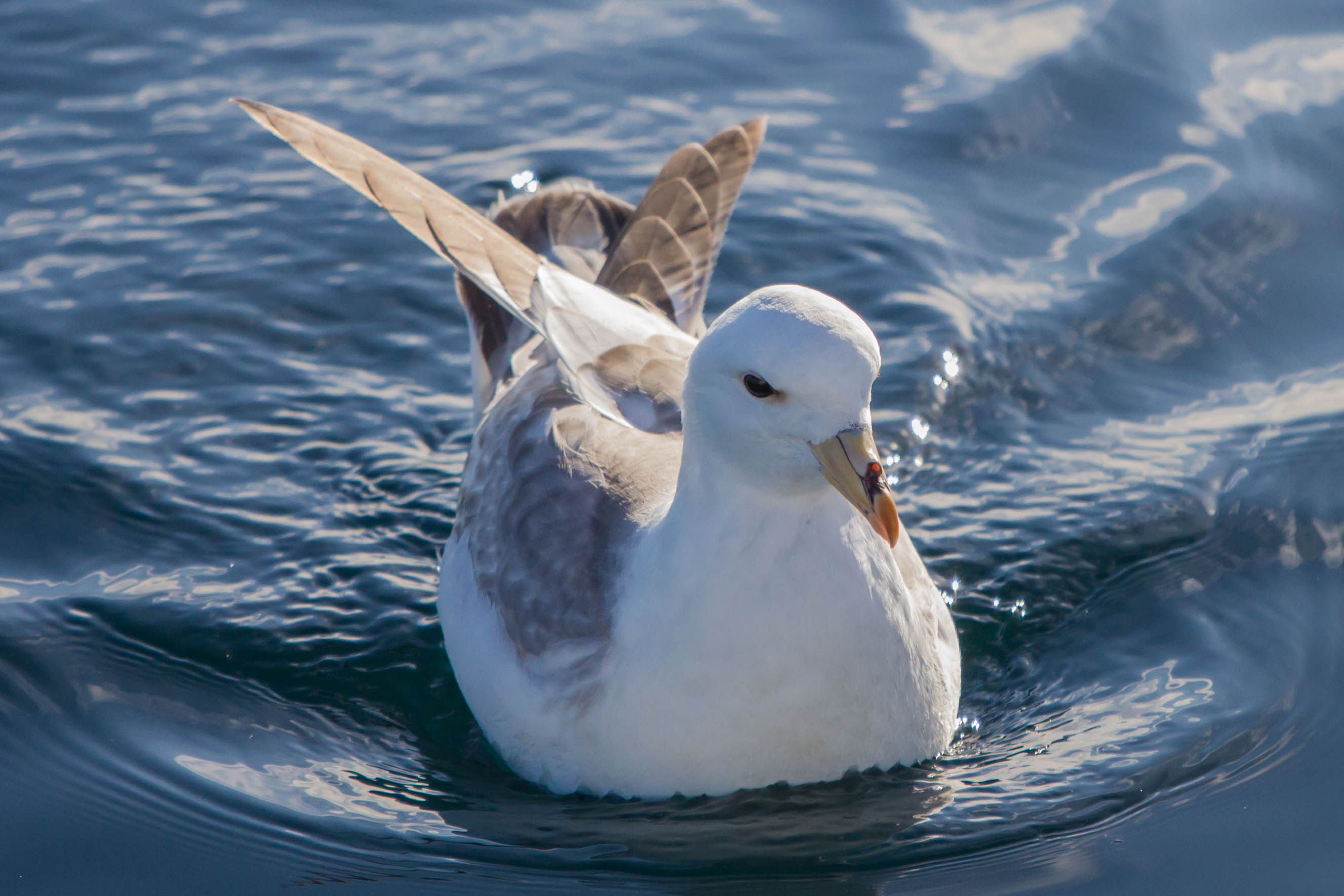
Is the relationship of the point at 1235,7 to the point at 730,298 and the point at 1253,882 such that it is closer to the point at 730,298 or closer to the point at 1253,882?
the point at 730,298

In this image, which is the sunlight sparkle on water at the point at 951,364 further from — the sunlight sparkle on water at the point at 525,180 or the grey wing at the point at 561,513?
the sunlight sparkle on water at the point at 525,180

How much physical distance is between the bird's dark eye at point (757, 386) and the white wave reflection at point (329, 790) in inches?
65.9

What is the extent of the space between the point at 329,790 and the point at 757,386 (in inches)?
78.5

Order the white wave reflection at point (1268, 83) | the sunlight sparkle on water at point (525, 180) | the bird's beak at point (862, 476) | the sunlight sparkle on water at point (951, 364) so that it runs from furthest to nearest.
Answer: the white wave reflection at point (1268, 83), the sunlight sparkle on water at point (525, 180), the sunlight sparkle on water at point (951, 364), the bird's beak at point (862, 476)

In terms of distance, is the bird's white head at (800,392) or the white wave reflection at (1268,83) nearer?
the bird's white head at (800,392)

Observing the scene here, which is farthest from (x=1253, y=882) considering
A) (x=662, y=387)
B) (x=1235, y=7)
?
(x=1235, y=7)

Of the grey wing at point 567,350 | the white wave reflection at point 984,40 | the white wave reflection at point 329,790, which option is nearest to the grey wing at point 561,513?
the grey wing at point 567,350

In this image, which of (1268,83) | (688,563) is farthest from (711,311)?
(1268,83)

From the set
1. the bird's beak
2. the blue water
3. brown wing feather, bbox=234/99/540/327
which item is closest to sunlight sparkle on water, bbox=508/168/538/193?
the blue water

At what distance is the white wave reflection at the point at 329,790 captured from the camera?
4824 millimetres

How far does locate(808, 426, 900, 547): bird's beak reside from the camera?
4023 millimetres

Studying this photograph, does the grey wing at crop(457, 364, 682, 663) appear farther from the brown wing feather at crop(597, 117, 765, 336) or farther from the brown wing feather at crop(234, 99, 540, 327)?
the brown wing feather at crop(597, 117, 765, 336)

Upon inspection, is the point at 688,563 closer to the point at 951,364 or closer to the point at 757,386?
the point at 757,386

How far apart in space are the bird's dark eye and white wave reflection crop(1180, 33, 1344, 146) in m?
5.39
